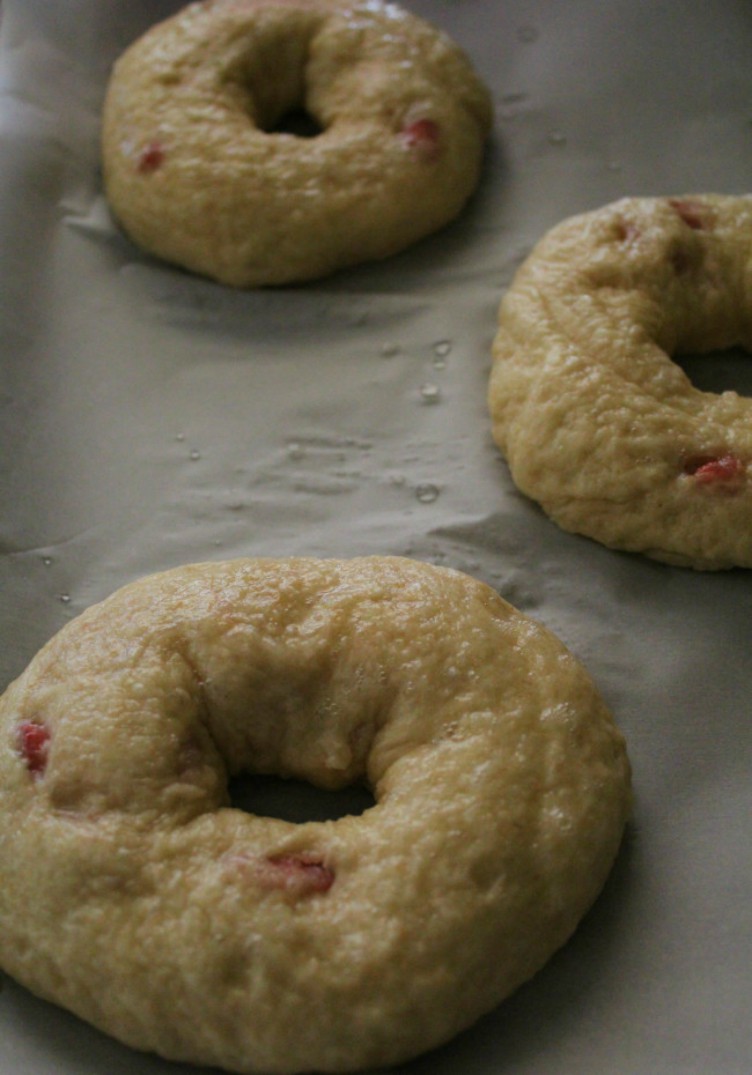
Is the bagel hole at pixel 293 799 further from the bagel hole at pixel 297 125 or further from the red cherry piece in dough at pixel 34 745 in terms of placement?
the bagel hole at pixel 297 125

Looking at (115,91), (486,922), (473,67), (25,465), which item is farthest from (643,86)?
(486,922)

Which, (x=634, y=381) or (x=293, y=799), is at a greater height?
(x=634, y=381)

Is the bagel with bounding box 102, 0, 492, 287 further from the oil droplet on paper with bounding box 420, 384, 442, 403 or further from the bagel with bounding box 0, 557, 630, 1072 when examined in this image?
the bagel with bounding box 0, 557, 630, 1072

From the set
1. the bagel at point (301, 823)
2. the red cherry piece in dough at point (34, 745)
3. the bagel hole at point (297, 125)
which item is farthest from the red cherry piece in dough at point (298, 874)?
the bagel hole at point (297, 125)

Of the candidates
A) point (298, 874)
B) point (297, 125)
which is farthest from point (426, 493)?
point (297, 125)

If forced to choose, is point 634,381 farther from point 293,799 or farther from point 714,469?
point 293,799

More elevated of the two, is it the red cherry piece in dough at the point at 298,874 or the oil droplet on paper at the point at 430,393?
the oil droplet on paper at the point at 430,393

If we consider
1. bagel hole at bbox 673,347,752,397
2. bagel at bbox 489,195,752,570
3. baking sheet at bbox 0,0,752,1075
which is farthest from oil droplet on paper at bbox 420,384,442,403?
bagel hole at bbox 673,347,752,397

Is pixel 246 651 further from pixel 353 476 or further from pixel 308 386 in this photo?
pixel 308 386
